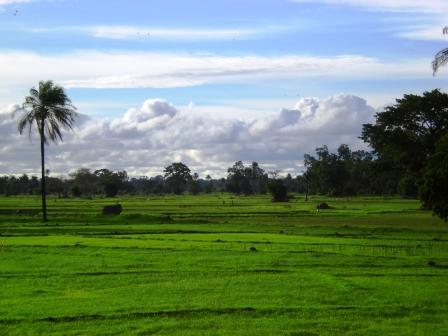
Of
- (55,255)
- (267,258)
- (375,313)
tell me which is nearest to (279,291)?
(375,313)

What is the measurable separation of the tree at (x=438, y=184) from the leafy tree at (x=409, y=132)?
30637mm

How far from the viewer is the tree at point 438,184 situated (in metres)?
42.1

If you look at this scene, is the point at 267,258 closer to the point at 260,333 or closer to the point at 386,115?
the point at 260,333

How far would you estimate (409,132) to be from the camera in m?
78.6

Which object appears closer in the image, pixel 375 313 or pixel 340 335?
pixel 340 335

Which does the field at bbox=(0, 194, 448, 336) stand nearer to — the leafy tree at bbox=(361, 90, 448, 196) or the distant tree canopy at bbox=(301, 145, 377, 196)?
the leafy tree at bbox=(361, 90, 448, 196)

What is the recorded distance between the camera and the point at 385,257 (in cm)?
2416

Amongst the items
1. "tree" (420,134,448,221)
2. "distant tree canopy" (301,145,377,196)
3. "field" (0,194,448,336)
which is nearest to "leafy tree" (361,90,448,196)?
"tree" (420,134,448,221)

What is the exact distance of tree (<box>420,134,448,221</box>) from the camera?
4212cm

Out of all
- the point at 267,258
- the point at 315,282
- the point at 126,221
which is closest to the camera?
the point at 315,282

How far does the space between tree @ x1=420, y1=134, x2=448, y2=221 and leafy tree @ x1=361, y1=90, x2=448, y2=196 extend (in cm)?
3064

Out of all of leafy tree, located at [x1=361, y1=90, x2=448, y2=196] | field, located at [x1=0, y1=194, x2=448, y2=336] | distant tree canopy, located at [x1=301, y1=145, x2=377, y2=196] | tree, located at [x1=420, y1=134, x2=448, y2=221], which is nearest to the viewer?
field, located at [x1=0, y1=194, x2=448, y2=336]

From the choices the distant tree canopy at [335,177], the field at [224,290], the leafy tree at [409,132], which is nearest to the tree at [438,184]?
the field at [224,290]

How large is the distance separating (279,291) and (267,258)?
762 cm
